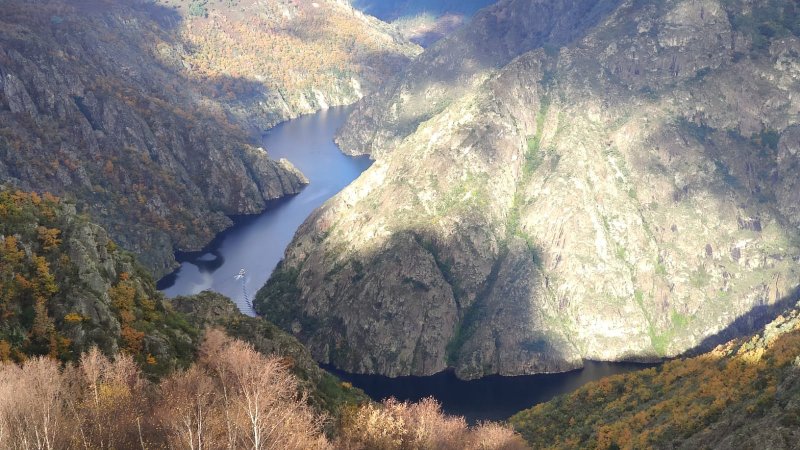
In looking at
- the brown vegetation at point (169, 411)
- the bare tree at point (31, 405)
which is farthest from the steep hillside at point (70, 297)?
the bare tree at point (31, 405)

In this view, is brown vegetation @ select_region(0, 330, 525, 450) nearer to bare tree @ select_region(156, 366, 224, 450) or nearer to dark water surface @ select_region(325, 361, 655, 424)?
bare tree @ select_region(156, 366, 224, 450)

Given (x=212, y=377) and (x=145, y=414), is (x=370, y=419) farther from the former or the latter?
(x=145, y=414)

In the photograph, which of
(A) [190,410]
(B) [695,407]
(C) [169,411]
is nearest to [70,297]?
(C) [169,411]

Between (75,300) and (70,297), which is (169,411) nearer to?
(75,300)

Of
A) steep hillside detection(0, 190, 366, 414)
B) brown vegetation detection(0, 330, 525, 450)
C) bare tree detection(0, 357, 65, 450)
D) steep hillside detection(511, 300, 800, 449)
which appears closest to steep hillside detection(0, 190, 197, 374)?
steep hillside detection(0, 190, 366, 414)

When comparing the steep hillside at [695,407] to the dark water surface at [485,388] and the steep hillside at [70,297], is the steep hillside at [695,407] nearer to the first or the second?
the dark water surface at [485,388]

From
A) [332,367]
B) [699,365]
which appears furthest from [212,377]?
[332,367]
